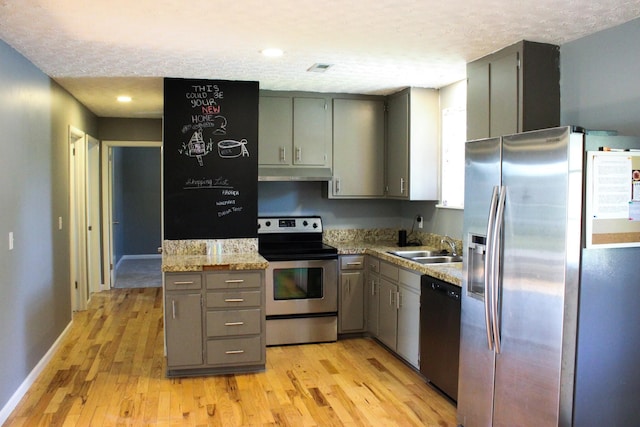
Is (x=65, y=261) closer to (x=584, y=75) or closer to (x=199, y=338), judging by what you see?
(x=199, y=338)

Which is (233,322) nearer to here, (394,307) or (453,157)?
(394,307)

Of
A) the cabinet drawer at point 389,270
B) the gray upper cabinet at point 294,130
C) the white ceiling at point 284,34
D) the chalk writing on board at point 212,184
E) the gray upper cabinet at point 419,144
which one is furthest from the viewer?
the gray upper cabinet at point 294,130

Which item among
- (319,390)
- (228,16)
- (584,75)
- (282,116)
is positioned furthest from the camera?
(282,116)

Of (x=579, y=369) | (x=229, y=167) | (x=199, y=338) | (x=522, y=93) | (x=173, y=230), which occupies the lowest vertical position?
(x=199, y=338)

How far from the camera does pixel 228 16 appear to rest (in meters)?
2.77

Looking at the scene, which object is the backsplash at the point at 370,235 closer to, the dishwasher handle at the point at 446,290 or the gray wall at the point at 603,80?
the dishwasher handle at the point at 446,290

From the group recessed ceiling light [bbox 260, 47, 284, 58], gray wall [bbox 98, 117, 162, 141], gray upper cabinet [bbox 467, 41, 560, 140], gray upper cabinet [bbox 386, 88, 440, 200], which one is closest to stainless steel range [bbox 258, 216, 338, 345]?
gray upper cabinet [bbox 386, 88, 440, 200]

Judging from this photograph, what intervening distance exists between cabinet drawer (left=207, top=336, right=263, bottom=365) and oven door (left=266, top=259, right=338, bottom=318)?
61cm

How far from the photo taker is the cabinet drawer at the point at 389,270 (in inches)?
169

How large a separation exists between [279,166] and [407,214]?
4.66 ft

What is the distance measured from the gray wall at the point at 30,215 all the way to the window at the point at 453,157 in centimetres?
328

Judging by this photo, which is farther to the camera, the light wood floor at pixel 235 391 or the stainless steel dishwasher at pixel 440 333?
the stainless steel dishwasher at pixel 440 333

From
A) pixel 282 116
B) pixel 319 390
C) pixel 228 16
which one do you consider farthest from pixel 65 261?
pixel 228 16

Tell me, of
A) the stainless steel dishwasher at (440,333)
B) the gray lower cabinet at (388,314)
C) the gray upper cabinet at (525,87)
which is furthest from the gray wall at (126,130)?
the gray upper cabinet at (525,87)
